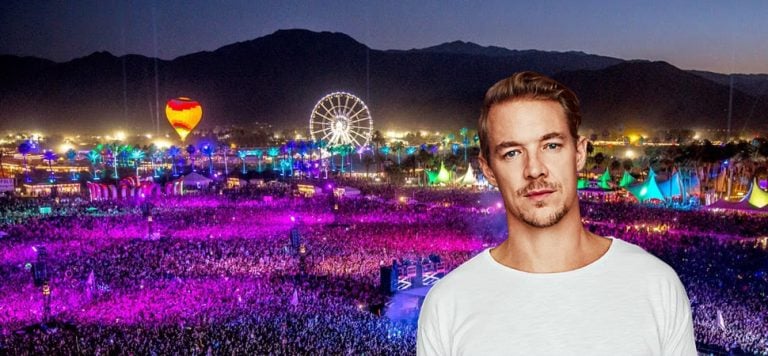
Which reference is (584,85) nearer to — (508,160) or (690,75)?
(690,75)

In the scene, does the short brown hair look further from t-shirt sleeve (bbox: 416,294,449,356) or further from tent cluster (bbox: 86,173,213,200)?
tent cluster (bbox: 86,173,213,200)

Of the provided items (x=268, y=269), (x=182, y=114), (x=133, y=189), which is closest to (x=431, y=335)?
(x=268, y=269)

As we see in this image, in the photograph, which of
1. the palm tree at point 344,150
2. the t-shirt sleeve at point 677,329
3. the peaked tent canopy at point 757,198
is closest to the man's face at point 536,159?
the t-shirt sleeve at point 677,329

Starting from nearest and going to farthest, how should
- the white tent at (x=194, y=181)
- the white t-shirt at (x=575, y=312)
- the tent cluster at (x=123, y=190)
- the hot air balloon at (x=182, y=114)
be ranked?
1. the white t-shirt at (x=575, y=312)
2. the tent cluster at (x=123, y=190)
3. the white tent at (x=194, y=181)
4. the hot air balloon at (x=182, y=114)

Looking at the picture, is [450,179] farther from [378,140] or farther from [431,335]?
[431,335]

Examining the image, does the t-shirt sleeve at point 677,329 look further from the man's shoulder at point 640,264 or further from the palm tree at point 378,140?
the palm tree at point 378,140

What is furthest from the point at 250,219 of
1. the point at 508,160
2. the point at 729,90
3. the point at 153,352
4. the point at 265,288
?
the point at 729,90
